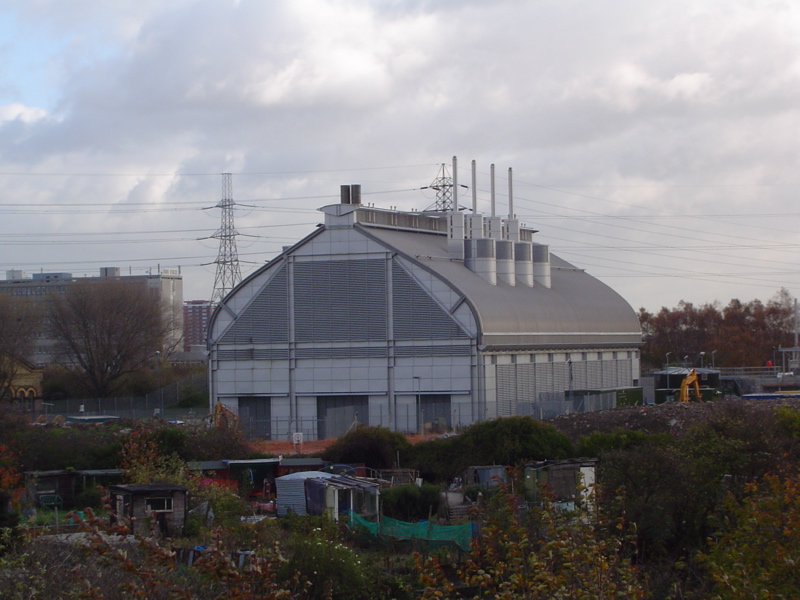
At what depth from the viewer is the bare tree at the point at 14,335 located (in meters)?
78.3

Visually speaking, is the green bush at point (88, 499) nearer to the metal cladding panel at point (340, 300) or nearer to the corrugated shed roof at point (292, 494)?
the corrugated shed roof at point (292, 494)

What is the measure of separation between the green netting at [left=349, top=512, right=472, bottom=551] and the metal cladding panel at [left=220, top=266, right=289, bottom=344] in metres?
30.4

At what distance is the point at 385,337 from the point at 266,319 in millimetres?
7216

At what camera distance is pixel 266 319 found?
192 feet

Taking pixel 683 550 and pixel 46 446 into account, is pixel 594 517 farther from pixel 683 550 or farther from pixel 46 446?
pixel 46 446

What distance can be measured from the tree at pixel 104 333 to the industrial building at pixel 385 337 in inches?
1078

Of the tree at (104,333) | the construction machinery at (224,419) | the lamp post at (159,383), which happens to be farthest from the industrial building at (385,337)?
the tree at (104,333)

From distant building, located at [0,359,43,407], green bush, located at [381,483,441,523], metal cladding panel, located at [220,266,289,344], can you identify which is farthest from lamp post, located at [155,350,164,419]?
green bush, located at [381,483,441,523]

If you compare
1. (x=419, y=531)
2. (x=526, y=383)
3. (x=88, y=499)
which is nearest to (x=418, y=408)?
(x=526, y=383)

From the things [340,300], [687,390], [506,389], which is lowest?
[687,390]

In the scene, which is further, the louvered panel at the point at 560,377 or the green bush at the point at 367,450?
the louvered panel at the point at 560,377

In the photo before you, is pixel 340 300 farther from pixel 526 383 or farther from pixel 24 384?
pixel 24 384

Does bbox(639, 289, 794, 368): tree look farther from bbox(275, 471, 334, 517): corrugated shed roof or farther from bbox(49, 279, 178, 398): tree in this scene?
bbox(275, 471, 334, 517): corrugated shed roof

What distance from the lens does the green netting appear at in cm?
2375
